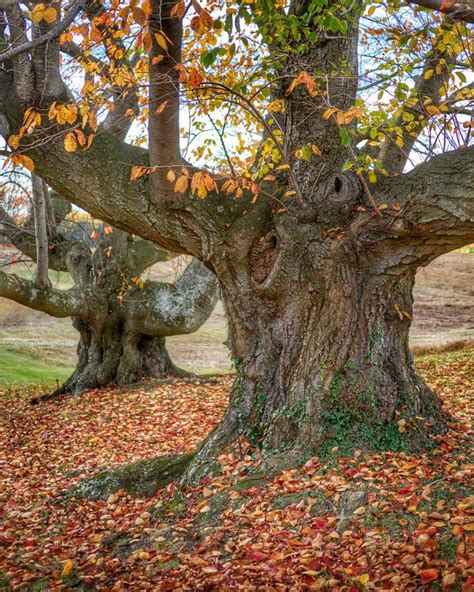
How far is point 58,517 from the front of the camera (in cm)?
606

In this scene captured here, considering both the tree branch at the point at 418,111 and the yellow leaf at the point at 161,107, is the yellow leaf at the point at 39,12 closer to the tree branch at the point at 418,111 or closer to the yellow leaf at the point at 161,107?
the yellow leaf at the point at 161,107

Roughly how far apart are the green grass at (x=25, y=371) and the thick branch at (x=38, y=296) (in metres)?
5.48

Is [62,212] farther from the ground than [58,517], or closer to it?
farther from the ground

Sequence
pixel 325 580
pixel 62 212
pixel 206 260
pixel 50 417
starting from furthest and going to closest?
pixel 62 212 → pixel 50 417 → pixel 206 260 → pixel 325 580

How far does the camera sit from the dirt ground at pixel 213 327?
2181cm

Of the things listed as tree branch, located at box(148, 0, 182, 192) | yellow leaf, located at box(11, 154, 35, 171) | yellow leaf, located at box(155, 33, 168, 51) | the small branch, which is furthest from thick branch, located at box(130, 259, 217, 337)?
the small branch

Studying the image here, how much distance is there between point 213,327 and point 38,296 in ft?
60.1

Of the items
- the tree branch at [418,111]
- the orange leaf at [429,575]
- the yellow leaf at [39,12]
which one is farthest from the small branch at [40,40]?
the orange leaf at [429,575]

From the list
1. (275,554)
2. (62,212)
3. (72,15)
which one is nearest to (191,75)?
(72,15)

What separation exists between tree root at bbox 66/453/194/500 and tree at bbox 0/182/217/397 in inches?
217

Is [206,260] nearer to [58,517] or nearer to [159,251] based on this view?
[58,517]

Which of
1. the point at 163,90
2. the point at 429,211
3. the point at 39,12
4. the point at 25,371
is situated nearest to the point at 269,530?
the point at 429,211

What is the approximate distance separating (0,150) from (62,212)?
6902mm

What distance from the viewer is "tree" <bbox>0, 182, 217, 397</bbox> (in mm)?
12125
